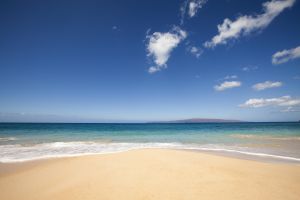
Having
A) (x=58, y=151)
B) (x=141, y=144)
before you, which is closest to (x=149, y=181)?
(x=58, y=151)

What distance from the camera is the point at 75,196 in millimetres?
3941

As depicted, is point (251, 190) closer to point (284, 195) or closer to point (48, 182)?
point (284, 195)

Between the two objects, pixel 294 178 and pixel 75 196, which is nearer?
pixel 75 196

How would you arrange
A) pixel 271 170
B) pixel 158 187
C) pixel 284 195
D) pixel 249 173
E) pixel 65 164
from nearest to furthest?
pixel 284 195 → pixel 158 187 → pixel 249 173 → pixel 271 170 → pixel 65 164

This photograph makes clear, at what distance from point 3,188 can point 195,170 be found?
6381 mm

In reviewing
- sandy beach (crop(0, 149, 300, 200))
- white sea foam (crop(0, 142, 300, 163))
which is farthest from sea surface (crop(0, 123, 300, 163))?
sandy beach (crop(0, 149, 300, 200))

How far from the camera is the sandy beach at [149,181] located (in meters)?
4.00

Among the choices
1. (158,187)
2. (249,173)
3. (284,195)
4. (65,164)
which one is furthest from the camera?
(65,164)

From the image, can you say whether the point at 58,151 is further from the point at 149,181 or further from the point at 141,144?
the point at 149,181

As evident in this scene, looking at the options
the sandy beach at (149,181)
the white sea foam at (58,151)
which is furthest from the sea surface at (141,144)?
the sandy beach at (149,181)

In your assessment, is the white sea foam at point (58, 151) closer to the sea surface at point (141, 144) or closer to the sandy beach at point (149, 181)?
the sea surface at point (141, 144)

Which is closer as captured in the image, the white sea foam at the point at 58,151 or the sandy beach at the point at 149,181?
the sandy beach at the point at 149,181

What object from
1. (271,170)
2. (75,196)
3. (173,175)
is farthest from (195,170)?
(75,196)

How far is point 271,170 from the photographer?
19.0 ft
